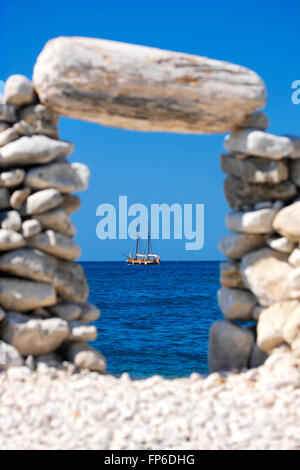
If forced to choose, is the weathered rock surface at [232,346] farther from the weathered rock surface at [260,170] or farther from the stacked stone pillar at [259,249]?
the weathered rock surface at [260,170]

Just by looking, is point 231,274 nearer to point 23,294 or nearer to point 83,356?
point 83,356

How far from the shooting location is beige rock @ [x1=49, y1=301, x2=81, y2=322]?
4.27 metres

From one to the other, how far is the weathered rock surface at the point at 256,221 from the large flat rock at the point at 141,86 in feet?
2.82

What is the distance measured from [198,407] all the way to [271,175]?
2.16 meters

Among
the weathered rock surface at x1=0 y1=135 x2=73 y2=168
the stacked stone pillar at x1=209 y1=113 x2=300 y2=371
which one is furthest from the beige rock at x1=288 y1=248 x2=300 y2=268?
the weathered rock surface at x1=0 y1=135 x2=73 y2=168

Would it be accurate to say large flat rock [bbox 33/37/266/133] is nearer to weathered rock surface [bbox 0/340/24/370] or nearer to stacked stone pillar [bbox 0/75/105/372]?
stacked stone pillar [bbox 0/75/105/372]

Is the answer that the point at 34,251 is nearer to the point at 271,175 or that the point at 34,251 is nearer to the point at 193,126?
the point at 193,126

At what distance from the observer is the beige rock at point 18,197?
413 cm

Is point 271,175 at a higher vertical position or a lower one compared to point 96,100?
lower

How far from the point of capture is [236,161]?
456 cm
